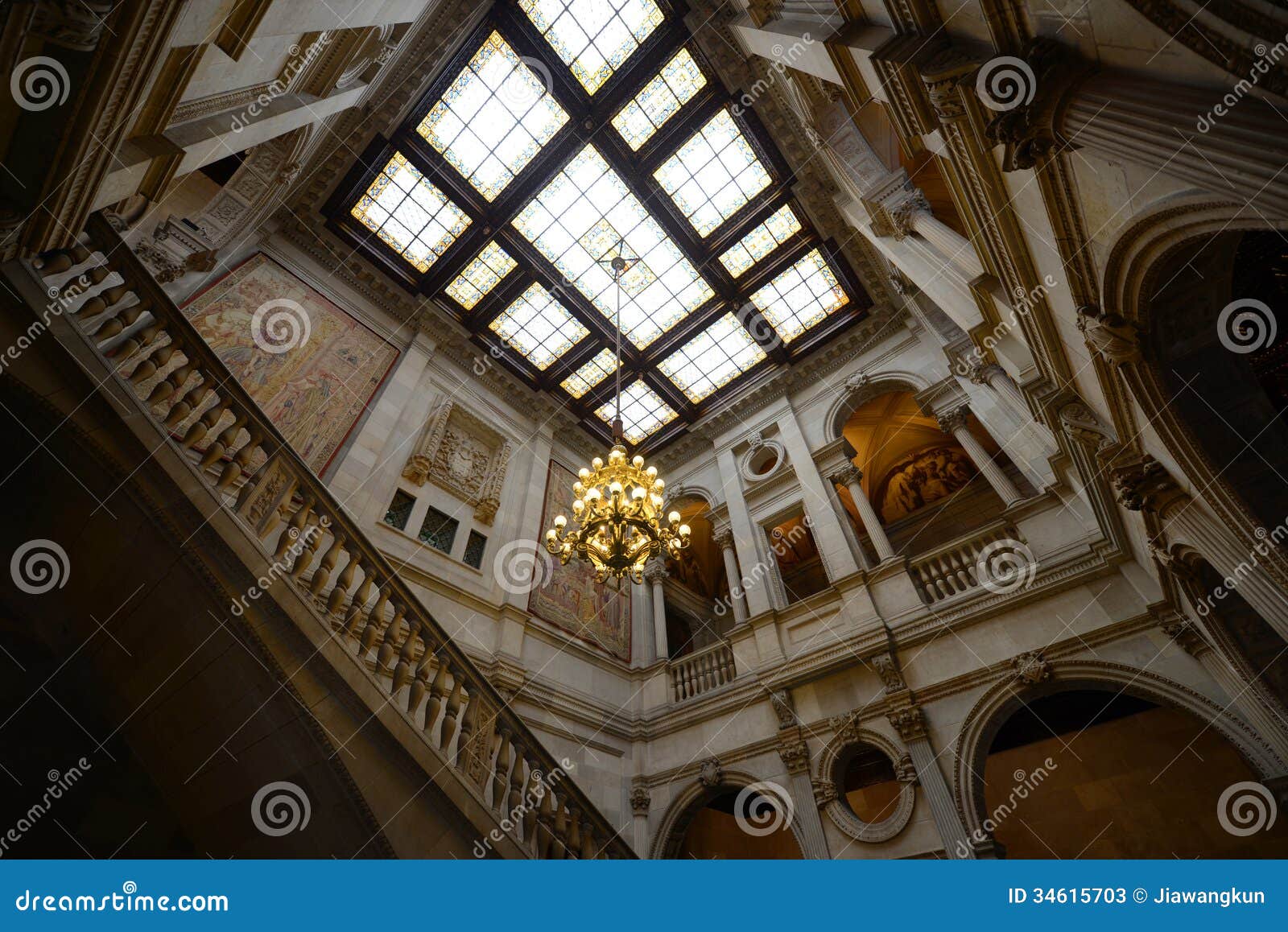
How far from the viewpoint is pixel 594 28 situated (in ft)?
25.5

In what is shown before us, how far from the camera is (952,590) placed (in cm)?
684

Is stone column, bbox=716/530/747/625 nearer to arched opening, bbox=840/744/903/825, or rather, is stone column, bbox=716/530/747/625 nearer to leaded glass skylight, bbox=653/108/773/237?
arched opening, bbox=840/744/903/825

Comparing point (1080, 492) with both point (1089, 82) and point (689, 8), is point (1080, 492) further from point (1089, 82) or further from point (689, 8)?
point (689, 8)

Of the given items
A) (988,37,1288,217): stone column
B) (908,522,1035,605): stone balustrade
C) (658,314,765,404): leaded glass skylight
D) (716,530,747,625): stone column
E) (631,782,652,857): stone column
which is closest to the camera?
(988,37,1288,217): stone column

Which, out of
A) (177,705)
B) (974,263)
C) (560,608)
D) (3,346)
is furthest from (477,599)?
(974,263)

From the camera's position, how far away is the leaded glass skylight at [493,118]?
7996 mm

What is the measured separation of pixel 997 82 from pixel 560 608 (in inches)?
324

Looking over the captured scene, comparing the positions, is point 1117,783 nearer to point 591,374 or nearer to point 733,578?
point 733,578

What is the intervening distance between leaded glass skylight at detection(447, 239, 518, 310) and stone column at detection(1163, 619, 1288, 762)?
9.98 metres

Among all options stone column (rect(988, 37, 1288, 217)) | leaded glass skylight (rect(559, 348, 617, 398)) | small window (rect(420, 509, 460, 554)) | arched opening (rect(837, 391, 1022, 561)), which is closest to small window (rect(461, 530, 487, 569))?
small window (rect(420, 509, 460, 554))

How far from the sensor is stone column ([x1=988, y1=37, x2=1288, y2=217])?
1645 mm

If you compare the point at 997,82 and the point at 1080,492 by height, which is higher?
the point at 1080,492

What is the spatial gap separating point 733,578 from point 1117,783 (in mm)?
5855

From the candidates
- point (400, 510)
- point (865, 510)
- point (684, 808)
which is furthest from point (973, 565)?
point (400, 510)
